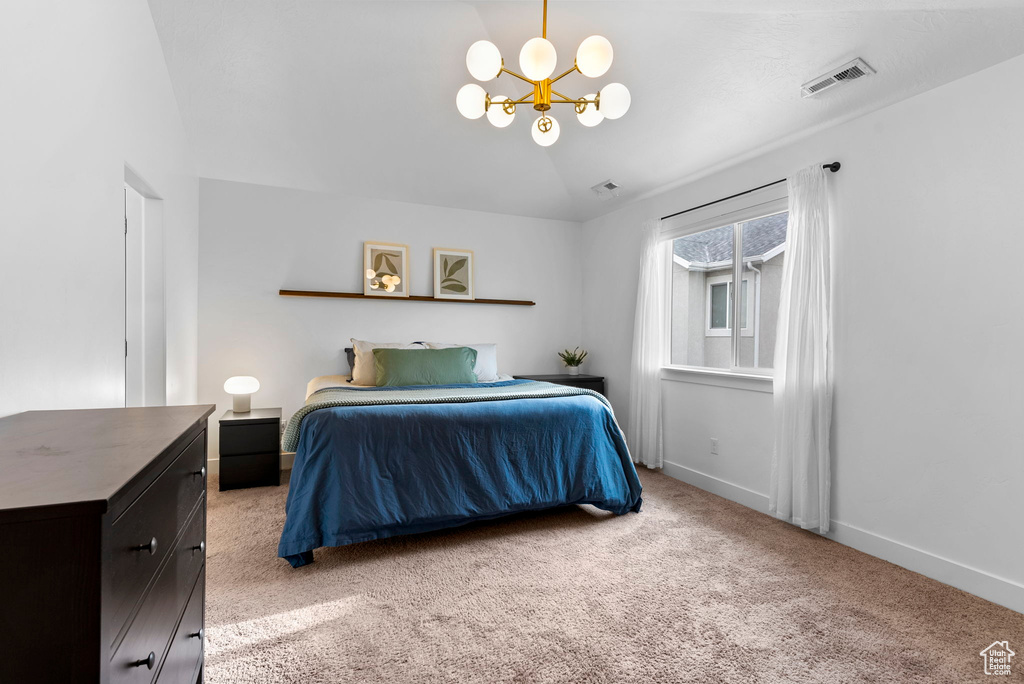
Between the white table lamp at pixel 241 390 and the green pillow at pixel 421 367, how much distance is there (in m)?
0.96

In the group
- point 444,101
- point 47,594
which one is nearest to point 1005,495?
point 47,594

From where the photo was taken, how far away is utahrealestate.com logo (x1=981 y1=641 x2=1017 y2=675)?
1.74 meters

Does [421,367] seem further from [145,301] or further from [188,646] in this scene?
[188,646]

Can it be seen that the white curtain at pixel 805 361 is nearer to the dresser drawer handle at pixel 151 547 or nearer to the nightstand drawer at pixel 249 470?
the dresser drawer handle at pixel 151 547

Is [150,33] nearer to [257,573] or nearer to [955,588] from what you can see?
[257,573]

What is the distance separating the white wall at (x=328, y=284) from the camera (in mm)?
4082

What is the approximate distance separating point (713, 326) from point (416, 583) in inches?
110

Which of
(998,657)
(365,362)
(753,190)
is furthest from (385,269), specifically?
(998,657)

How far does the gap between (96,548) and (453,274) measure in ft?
13.9

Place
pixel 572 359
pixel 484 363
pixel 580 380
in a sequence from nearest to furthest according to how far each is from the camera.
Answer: pixel 484 363, pixel 580 380, pixel 572 359

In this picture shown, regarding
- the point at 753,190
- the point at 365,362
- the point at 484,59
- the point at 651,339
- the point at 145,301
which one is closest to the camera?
the point at 484,59

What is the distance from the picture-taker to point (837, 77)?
260 cm

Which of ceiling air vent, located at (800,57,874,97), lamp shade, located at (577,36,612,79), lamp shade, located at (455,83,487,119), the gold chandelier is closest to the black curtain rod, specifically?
ceiling air vent, located at (800,57,874,97)

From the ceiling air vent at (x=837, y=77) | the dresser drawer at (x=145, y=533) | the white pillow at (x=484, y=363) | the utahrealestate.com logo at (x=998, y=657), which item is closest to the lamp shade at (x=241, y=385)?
the white pillow at (x=484, y=363)
